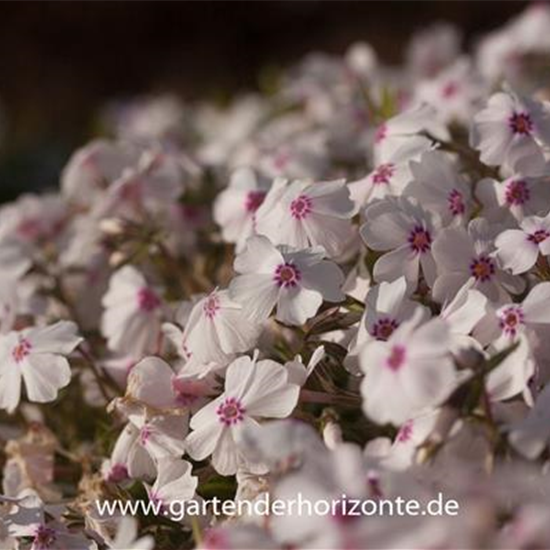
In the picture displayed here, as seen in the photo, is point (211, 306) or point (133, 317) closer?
point (211, 306)

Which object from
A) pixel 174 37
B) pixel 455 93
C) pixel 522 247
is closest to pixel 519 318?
pixel 522 247

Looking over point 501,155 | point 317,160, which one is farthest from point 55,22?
point 501,155

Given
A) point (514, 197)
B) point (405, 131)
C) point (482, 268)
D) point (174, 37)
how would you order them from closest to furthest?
point (482, 268)
point (514, 197)
point (405, 131)
point (174, 37)

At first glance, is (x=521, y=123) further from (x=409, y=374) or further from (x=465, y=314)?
(x=409, y=374)

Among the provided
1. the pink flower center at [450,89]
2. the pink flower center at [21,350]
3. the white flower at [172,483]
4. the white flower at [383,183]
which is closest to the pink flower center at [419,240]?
the white flower at [383,183]

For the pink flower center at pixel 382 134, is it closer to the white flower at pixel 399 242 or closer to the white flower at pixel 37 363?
the white flower at pixel 399 242

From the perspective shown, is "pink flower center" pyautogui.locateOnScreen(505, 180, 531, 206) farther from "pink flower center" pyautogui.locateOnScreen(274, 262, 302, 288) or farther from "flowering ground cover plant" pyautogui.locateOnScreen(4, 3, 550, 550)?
"pink flower center" pyautogui.locateOnScreen(274, 262, 302, 288)

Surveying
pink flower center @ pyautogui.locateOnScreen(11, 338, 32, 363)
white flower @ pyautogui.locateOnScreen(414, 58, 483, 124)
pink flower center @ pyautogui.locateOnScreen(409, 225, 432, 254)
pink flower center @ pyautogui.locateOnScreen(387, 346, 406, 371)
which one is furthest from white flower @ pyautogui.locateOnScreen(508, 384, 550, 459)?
white flower @ pyautogui.locateOnScreen(414, 58, 483, 124)
